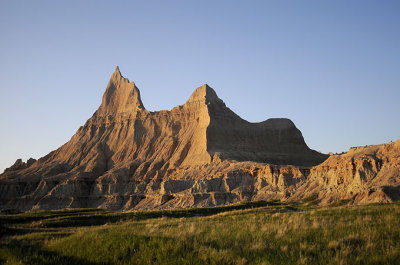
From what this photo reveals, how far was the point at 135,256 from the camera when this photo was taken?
1091 centimetres

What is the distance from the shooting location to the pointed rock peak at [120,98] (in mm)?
141500

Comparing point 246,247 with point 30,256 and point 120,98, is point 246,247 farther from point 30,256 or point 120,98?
point 120,98

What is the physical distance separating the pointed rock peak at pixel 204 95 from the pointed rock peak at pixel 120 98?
2177 cm

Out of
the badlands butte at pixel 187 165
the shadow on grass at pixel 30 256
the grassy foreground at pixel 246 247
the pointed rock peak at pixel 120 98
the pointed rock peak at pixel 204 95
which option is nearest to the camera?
the grassy foreground at pixel 246 247

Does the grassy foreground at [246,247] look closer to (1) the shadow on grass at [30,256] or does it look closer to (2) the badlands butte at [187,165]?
(1) the shadow on grass at [30,256]

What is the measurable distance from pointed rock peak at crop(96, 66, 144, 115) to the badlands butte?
52 centimetres

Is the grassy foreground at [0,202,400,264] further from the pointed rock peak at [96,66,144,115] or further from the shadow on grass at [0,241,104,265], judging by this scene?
the pointed rock peak at [96,66,144,115]

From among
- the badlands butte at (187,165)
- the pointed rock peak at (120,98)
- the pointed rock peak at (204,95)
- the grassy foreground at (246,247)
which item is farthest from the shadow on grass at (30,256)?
the pointed rock peak at (120,98)

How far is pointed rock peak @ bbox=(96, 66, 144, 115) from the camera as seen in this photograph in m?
142

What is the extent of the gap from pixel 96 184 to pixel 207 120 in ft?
120

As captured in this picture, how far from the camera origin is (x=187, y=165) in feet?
331

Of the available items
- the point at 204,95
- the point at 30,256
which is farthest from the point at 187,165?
the point at 30,256

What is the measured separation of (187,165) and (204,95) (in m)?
30.1

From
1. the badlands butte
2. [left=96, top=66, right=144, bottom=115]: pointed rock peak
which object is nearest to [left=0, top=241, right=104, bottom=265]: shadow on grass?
the badlands butte
